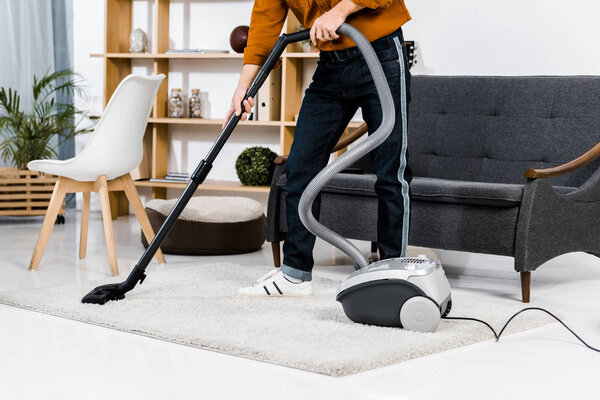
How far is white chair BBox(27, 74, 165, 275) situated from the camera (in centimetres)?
306

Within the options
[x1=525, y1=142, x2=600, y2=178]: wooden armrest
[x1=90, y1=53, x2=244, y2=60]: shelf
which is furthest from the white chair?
[x1=90, y1=53, x2=244, y2=60]: shelf

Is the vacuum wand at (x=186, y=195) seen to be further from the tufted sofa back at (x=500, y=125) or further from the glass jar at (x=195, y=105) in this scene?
the glass jar at (x=195, y=105)

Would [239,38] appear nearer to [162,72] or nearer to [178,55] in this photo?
[178,55]

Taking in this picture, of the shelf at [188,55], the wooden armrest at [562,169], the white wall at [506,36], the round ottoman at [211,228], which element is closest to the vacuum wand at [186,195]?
the wooden armrest at [562,169]

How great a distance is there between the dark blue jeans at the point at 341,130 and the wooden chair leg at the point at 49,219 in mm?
1029

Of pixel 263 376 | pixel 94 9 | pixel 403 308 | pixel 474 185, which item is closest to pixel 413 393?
pixel 263 376

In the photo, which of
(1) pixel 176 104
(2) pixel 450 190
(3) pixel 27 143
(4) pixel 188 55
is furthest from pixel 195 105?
(2) pixel 450 190

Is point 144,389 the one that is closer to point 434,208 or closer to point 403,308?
point 403,308

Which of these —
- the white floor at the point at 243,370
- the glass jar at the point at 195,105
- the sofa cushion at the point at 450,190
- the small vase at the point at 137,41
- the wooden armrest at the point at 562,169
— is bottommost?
the white floor at the point at 243,370

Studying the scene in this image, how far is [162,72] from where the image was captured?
5.27m

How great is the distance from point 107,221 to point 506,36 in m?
2.57

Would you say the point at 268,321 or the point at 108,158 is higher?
the point at 108,158

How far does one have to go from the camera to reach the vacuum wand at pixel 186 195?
7.86 feet

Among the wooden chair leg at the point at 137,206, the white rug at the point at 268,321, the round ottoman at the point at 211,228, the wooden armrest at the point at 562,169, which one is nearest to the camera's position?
the white rug at the point at 268,321
